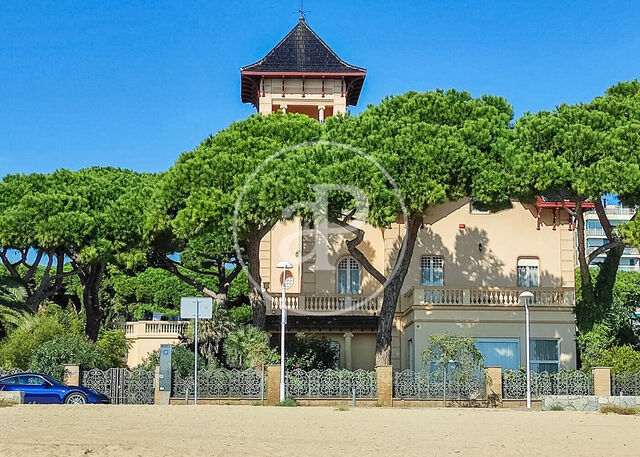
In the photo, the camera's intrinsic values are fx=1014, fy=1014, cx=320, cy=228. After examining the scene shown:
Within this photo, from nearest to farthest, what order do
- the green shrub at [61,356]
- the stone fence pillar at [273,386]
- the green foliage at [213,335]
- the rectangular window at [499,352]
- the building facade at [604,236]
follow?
the stone fence pillar at [273,386] → the green shrub at [61,356] → the green foliage at [213,335] → the rectangular window at [499,352] → the building facade at [604,236]

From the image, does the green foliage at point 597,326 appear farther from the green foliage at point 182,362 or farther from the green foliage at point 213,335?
the green foliage at point 182,362

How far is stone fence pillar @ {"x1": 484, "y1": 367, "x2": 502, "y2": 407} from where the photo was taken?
28.8m

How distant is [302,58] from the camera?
48.1 m

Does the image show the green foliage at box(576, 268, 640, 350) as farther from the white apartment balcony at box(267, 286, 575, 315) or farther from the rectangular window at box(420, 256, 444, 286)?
the rectangular window at box(420, 256, 444, 286)

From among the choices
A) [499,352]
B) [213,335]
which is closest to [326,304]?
[213,335]

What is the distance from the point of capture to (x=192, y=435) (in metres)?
19.0

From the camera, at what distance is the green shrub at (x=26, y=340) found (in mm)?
32500

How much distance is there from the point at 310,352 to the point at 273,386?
6.85 m

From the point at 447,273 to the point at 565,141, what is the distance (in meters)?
9.50

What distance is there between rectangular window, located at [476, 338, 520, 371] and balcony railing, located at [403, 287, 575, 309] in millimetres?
1316

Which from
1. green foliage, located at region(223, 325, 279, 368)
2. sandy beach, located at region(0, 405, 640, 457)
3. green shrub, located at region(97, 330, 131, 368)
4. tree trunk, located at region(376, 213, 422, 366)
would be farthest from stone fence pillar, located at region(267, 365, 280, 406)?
green shrub, located at region(97, 330, 131, 368)

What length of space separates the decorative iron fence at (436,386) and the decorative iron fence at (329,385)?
75cm

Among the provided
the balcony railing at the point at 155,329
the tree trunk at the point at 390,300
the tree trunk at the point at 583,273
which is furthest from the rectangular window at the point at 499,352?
the balcony railing at the point at 155,329

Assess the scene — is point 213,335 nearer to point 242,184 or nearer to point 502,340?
point 242,184
